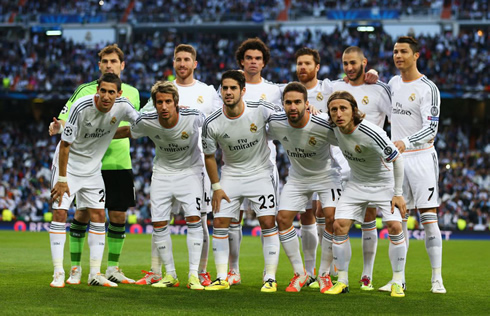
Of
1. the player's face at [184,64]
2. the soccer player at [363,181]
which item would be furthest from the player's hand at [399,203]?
the player's face at [184,64]

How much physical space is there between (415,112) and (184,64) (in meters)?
2.88

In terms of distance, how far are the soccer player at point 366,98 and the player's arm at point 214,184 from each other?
1.67 m

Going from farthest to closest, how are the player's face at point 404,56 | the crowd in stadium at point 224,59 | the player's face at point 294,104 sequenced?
the crowd in stadium at point 224,59
the player's face at point 404,56
the player's face at point 294,104

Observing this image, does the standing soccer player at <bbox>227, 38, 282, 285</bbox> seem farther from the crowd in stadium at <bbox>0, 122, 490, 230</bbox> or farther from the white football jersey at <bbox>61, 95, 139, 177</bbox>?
the crowd in stadium at <bbox>0, 122, 490, 230</bbox>

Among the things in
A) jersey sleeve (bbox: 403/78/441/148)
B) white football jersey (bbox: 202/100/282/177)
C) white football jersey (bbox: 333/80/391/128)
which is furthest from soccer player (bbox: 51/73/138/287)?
jersey sleeve (bbox: 403/78/441/148)

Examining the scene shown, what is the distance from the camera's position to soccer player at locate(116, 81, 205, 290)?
7910 mm

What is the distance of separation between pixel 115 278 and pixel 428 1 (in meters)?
32.5

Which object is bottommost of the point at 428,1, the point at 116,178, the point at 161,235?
the point at 161,235

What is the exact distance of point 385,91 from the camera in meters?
8.48

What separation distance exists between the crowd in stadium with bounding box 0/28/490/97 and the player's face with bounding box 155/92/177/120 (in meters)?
24.3

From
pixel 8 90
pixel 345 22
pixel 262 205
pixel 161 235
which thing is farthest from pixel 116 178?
pixel 345 22

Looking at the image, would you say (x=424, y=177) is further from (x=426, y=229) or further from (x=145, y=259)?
(x=145, y=259)

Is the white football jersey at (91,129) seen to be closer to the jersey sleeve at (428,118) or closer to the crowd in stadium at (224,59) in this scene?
the jersey sleeve at (428,118)

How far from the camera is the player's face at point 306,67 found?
8445 mm
